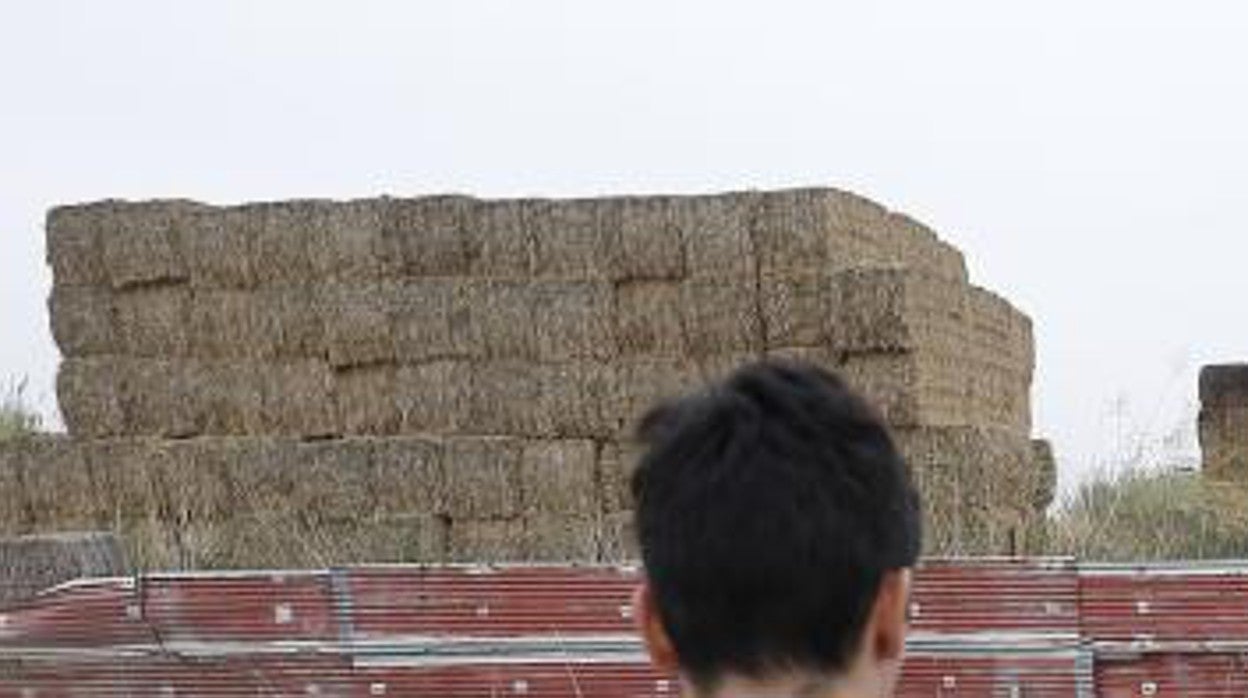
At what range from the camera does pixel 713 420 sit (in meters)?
1.97

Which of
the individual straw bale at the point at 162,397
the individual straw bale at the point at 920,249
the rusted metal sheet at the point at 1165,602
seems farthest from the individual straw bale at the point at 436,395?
the rusted metal sheet at the point at 1165,602

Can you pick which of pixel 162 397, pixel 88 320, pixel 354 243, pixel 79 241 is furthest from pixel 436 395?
pixel 79 241

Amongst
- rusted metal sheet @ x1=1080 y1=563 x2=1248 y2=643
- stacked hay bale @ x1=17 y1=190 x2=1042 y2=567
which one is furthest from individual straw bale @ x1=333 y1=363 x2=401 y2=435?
rusted metal sheet @ x1=1080 y1=563 x2=1248 y2=643

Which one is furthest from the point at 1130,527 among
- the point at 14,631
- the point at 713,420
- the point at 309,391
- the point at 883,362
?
the point at 713,420

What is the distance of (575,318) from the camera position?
39.3 feet

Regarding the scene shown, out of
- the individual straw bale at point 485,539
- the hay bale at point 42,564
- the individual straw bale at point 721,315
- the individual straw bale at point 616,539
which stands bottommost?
the individual straw bale at point 485,539

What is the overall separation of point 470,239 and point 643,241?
2.90 feet

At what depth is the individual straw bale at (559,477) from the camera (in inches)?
465

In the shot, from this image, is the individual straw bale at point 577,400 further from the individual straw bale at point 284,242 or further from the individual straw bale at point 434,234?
the individual straw bale at point 284,242

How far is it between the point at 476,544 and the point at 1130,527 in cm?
399

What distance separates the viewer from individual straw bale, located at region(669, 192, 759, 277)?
38.4 ft

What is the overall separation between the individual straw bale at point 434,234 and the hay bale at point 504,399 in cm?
54

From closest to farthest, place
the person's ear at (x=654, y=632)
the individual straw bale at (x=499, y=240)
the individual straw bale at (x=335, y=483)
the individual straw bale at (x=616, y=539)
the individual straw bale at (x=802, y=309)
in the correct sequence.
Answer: the person's ear at (x=654, y=632) → the individual straw bale at (x=616, y=539) → the individual straw bale at (x=802, y=309) → the individual straw bale at (x=335, y=483) → the individual straw bale at (x=499, y=240)

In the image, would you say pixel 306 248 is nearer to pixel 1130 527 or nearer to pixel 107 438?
pixel 107 438
